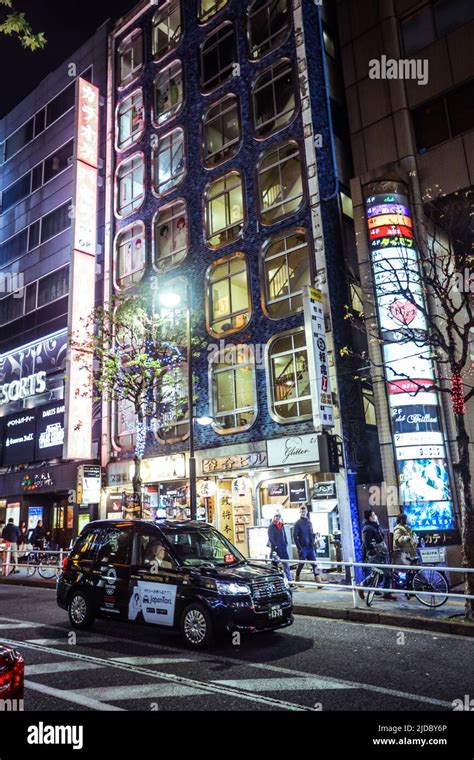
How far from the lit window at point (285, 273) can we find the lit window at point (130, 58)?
15121 mm

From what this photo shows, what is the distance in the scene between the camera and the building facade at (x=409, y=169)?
1487cm

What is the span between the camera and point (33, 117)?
112 ft

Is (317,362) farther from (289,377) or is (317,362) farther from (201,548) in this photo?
(201,548)

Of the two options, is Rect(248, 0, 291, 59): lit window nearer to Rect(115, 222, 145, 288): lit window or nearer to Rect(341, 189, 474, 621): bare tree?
Rect(115, 222, 145, 288): lit window

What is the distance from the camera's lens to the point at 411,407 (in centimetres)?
1523

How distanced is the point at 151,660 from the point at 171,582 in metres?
1.27

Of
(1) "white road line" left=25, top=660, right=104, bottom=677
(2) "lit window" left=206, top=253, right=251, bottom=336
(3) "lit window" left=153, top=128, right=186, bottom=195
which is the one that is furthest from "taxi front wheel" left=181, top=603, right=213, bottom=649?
(3) "lit window" left=153, top=128, right=186, bottom=195

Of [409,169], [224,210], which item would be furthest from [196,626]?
[224,210]

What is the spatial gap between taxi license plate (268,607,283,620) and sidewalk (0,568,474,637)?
246cm

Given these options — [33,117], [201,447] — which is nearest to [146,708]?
[201,447]

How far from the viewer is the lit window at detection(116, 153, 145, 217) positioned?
26312 millimetres

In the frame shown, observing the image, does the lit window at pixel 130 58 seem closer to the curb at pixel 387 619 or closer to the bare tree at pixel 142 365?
the bare tree at pixel 142 365

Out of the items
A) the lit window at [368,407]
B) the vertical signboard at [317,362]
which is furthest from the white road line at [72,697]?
the lit window at [368,407]
